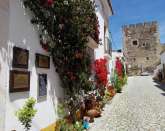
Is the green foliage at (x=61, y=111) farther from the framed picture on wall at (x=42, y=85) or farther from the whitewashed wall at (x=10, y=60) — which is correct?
the framed picture on wall at (x=42, y=85)

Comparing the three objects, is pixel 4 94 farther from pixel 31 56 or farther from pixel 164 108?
pixel 164 108

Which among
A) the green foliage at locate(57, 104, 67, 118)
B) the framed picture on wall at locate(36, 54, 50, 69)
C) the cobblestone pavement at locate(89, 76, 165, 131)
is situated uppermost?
the framed picture on wall at locate(36, 54, 50, 69)

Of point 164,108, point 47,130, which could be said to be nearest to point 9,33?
point 47,130

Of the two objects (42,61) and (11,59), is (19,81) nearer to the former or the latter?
(11,59)

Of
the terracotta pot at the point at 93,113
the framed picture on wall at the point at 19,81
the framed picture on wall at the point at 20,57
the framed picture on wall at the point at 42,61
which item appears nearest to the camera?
the framed picture on wall at the point at 19,81

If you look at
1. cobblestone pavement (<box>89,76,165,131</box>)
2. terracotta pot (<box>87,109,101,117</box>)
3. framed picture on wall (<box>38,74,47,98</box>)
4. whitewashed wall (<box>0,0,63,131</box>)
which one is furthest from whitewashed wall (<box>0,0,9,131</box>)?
terracotta pot (<box>87,109,101,117</box>)

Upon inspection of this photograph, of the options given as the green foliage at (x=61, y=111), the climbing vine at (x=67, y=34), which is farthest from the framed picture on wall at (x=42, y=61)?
the green foliage at (x=61, y=111)

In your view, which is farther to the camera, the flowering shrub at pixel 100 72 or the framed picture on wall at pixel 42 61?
the flowering shrub at pixel 100 72

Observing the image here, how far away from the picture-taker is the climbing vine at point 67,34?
7173 mm

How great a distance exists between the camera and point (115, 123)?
10.4 metres

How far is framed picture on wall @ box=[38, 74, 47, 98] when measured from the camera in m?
6.93

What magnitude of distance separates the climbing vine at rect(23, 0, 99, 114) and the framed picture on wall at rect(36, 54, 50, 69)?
9.7 inches

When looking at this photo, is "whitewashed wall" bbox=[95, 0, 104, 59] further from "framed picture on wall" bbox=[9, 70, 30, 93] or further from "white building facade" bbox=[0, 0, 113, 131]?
"framed picture on wall" bbox=[9, 70, 30, 93]

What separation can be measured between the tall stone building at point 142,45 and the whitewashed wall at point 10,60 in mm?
50867
